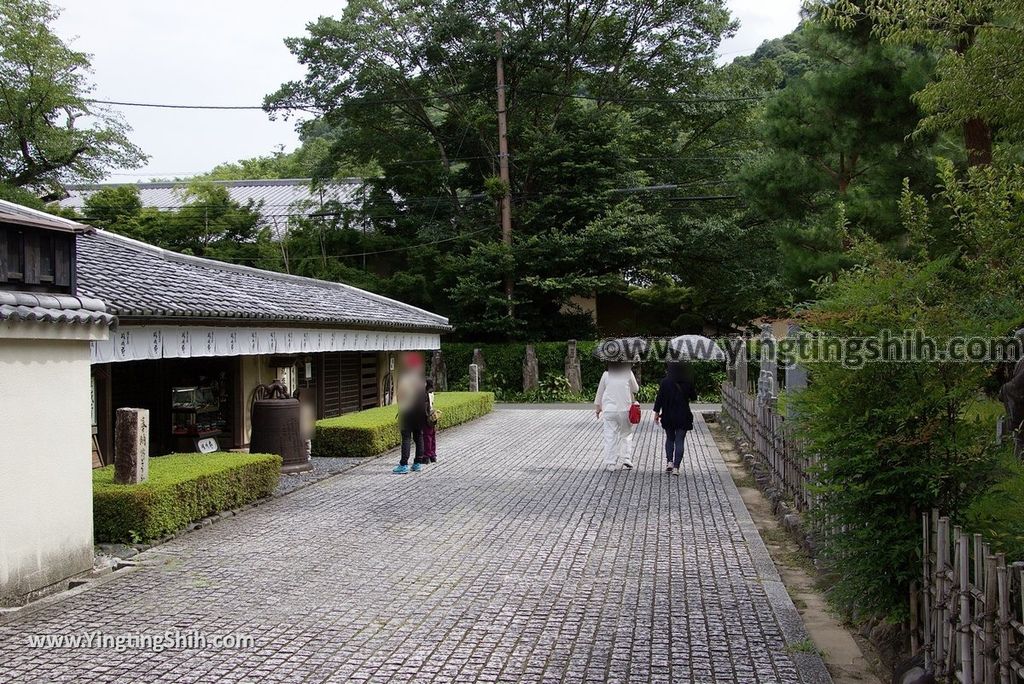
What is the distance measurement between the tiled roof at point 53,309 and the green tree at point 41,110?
82.7 ft

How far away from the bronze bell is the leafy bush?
63.0 feet

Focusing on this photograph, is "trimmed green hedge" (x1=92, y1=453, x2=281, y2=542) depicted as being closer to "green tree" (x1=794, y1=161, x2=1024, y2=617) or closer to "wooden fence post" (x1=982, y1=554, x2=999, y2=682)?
"green tree" (x1=794, y1=161, x2=1024, y2=617)

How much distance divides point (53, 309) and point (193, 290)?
6.25m

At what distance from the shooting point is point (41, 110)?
2942 cm

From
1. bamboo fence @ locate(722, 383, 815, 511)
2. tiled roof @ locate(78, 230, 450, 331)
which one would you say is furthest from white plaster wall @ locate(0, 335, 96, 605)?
bamboo fence @ locate(722, 383, 815, 511)

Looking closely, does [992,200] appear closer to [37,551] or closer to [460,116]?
[37,551]

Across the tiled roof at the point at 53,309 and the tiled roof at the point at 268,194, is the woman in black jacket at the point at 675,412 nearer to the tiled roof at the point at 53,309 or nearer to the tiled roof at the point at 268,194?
the tiled roof at the point at 53,309

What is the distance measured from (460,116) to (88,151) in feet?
45.6

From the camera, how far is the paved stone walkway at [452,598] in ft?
17.8

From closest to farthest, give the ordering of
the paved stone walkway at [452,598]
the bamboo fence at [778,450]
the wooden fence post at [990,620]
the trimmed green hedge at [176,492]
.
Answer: the wooden fence post at [990,620] < the paved stone walkway at [452,598] < the trimmed green hedge at [176,492] < the bamboo fence at [778,450]

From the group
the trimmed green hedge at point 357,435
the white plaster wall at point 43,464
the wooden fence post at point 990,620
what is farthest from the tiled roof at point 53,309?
the trimmed green hedge at point 357,435

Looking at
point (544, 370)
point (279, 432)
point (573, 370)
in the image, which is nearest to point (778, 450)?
point (279, 432)

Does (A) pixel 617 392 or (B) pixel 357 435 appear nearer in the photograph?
(A) pixel 617 392

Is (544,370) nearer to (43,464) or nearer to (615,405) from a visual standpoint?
(615,405)
